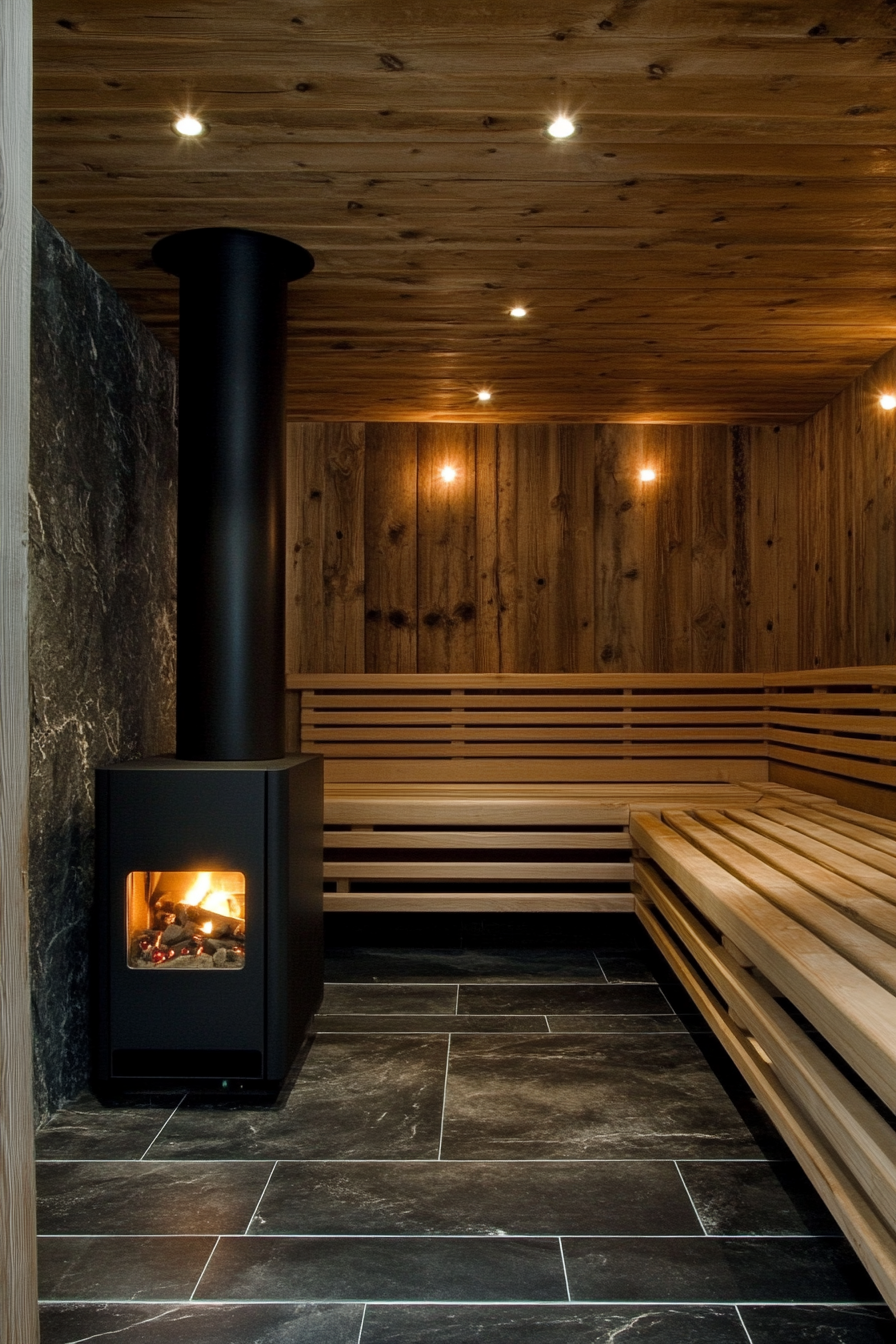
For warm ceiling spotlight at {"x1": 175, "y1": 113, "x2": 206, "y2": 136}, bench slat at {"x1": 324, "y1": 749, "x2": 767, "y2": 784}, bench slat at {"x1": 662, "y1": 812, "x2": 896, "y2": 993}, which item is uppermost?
warm ceiling spotlight at {"x1": 175, "y1": 113, "x2": 206, "y2": 136}

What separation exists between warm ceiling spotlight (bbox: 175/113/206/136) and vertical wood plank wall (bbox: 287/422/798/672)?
2.65 m

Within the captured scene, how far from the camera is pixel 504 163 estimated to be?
2.56m

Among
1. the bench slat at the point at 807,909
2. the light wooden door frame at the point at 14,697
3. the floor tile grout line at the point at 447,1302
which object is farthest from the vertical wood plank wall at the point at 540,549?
the light wooden door frame at the point at 14,697

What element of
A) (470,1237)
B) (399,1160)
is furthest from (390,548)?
(470,1237)

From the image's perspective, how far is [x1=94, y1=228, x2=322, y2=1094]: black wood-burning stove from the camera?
2.62 metres

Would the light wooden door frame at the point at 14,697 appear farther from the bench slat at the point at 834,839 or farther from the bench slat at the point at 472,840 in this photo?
the bench slat at the point at 472,840

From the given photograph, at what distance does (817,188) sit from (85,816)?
102 inches

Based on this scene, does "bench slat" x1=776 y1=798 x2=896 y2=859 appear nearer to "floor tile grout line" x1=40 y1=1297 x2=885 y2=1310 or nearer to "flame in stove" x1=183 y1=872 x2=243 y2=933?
"floor tile grout line" x1=40 y1=1297 x2=885 y2=1310

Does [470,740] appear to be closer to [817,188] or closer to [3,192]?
[817,188]

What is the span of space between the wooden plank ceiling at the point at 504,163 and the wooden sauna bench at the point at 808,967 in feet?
5.76

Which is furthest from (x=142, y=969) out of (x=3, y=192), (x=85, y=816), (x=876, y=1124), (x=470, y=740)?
(x=470, y=740)

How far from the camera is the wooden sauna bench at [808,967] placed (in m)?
1.51

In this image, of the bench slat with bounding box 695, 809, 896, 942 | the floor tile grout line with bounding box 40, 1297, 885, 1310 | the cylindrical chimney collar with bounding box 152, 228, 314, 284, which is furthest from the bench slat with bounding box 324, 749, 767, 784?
the floor tile grout line with bounding box 40, 1297, 885, 1310

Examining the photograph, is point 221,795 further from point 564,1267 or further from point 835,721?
point 835,721
